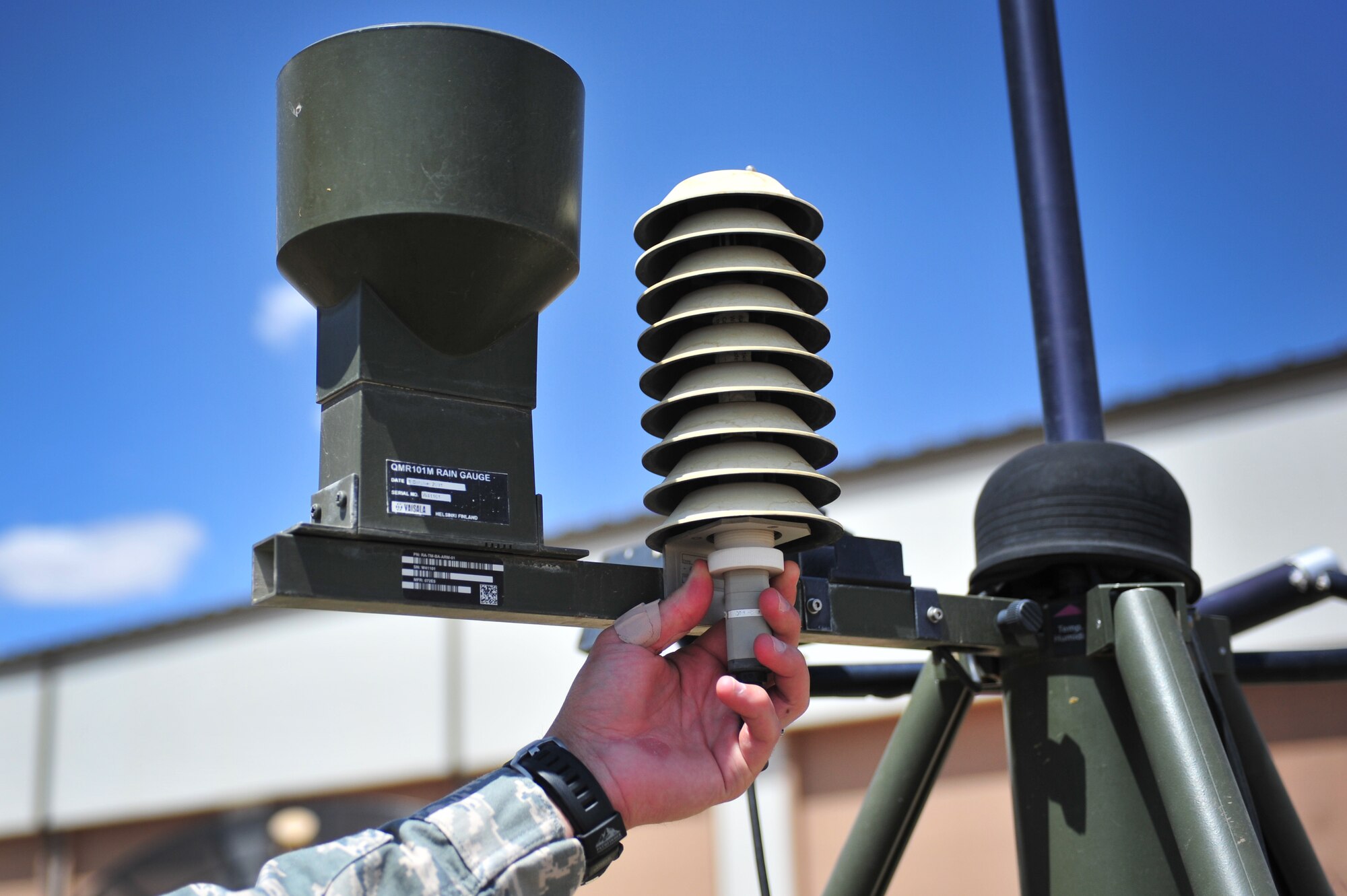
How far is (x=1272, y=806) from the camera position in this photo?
7.07ft

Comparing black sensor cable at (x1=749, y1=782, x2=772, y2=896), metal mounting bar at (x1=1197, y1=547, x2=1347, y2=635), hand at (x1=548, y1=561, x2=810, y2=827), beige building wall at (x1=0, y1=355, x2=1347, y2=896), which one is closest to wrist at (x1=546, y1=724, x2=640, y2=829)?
hand at (x1=548, y1=561, x2=810, y2=827)

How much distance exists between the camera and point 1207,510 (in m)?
7.20

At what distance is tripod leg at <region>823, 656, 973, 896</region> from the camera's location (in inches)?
91.9

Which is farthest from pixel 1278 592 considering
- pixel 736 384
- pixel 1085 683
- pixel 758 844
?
pixel 736 384

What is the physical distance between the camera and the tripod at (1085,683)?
6.13ft

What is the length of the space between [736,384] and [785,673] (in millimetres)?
355

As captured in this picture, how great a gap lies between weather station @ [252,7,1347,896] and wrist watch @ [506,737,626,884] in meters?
0.15

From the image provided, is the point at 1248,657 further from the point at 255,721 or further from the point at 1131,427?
the point at 255,721

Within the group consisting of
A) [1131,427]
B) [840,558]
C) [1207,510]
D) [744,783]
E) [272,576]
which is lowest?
[744,783]

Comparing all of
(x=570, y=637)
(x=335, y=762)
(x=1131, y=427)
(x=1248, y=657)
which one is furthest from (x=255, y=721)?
(x=1248, y=657)

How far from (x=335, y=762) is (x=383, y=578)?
10688 mm

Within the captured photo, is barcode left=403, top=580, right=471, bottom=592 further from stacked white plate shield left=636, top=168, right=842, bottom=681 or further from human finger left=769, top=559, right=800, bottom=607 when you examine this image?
human finger left=769, top=559, right=800, bottom=607

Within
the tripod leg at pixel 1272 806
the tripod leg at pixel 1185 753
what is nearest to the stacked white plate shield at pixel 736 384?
the tripod leg at pixel 1185 753

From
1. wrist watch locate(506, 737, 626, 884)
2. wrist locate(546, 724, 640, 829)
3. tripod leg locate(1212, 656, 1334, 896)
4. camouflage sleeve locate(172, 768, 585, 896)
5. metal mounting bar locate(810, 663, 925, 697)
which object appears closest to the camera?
camouflage sleeve locate(172, 768, 585, 896)
